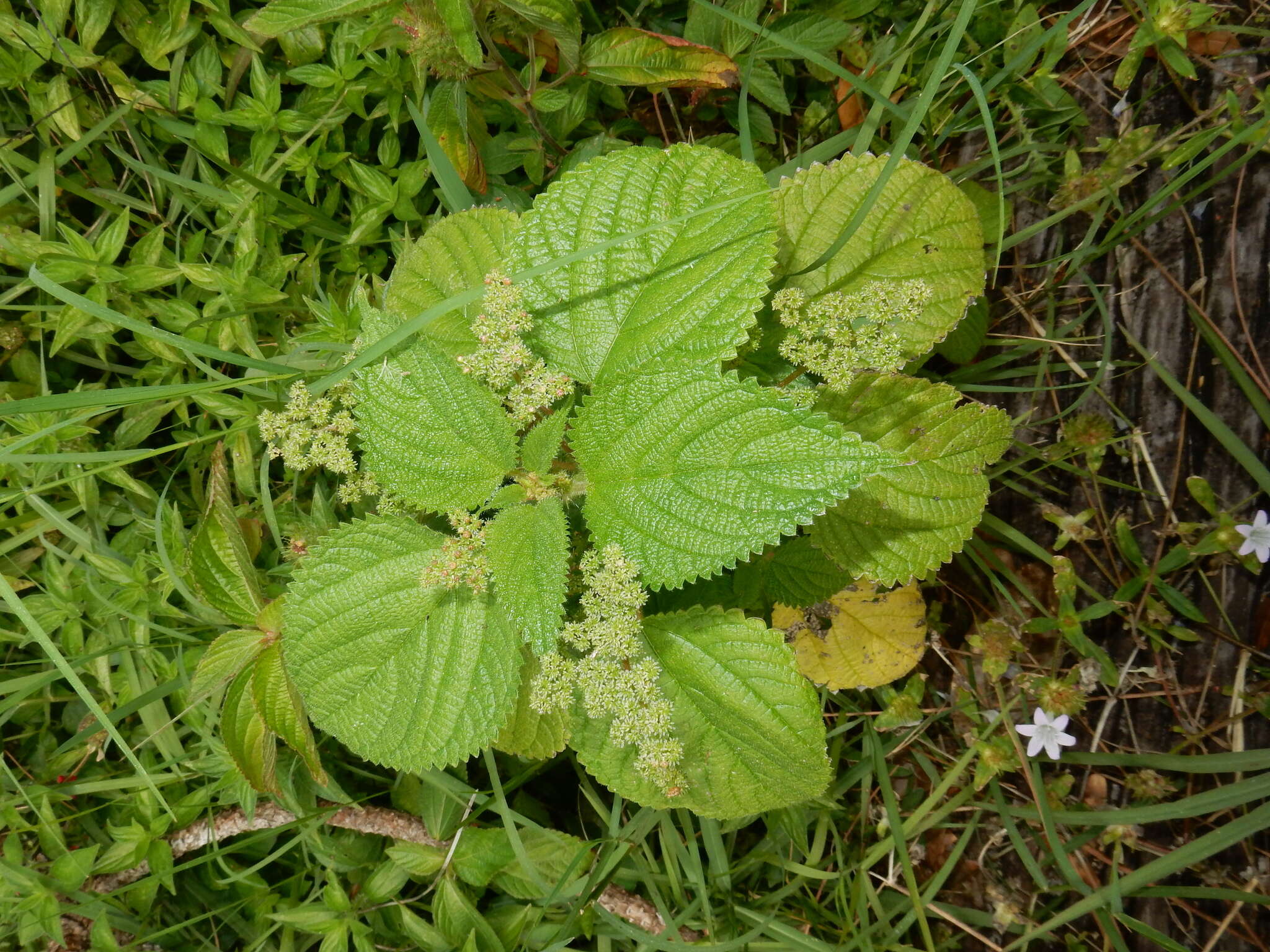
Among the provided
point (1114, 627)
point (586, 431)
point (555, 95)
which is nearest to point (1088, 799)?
point (1114, 627)

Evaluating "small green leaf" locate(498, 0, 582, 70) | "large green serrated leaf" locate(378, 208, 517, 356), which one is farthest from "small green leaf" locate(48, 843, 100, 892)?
"small green leaf" locate(498, 0, 582, 70)

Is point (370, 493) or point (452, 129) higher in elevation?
point (452, 129)

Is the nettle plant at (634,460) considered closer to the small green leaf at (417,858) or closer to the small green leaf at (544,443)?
the small green leaf at (544,443)

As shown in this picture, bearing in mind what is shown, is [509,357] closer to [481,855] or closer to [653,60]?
[653,60]

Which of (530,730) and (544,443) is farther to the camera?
(530,730)

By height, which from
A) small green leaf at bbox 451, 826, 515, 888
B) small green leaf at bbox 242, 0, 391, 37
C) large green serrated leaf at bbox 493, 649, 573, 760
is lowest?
small green leaf at bbox 451, 826, 515, 888

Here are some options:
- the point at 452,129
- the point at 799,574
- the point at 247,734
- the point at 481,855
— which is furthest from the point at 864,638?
the point at 452,129

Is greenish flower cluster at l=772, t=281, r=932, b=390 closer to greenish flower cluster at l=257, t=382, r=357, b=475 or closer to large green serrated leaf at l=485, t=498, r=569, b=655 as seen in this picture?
large green serrated leaf at l=485, t=498, r=569, b=655
